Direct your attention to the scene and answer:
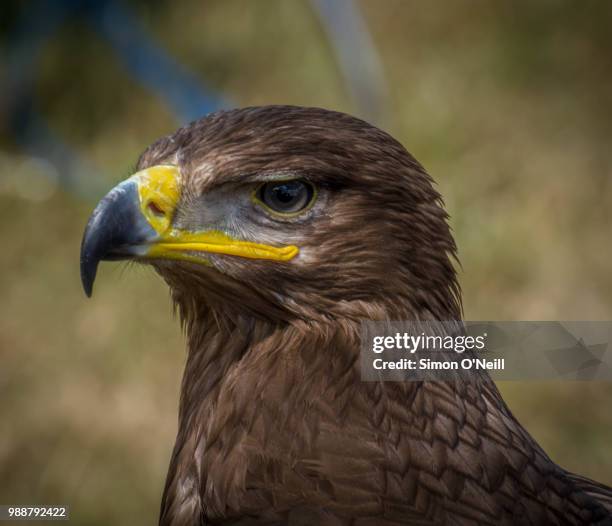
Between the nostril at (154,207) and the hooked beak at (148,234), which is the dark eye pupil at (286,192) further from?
the nostril at (154,207)

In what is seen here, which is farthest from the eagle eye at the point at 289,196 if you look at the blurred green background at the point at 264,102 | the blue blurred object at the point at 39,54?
the blue blurred object at the point at 39,54

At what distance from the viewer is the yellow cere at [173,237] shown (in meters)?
2.04

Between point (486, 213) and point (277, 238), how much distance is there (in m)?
3.34

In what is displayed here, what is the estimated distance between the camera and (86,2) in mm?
6059

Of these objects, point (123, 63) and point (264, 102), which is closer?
point (264, 102)

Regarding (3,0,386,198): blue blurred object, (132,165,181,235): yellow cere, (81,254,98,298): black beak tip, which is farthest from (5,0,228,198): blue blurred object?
(81,254,98,298): black beak tip

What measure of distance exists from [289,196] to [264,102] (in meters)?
4.10

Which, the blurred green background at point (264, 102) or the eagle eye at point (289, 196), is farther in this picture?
the blurred green background at point (264, 102)

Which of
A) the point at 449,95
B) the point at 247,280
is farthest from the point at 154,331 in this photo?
the point at 247,280

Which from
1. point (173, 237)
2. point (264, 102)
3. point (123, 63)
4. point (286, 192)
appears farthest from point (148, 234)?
point (123, 63)

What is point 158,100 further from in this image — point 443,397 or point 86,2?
point 443,397

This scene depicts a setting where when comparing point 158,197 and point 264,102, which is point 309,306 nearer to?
point 158,197

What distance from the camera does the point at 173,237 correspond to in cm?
205

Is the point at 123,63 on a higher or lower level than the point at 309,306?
higher
